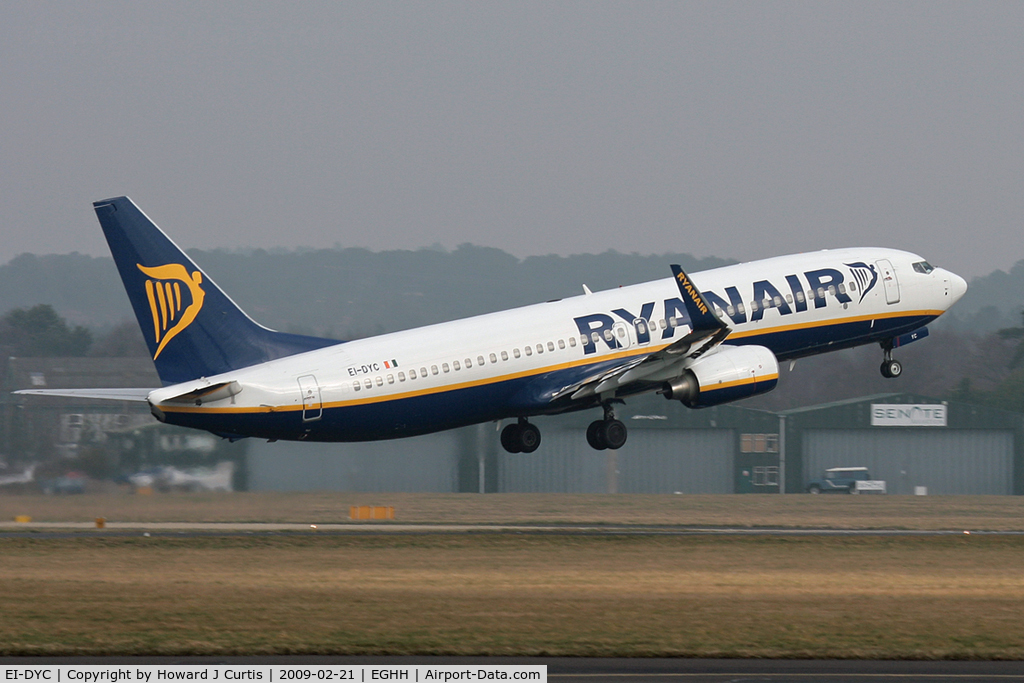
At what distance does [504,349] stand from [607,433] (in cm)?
635

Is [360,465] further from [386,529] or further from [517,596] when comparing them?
[517,596]

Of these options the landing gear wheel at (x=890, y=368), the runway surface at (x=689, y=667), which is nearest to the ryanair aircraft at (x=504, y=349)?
the landing gear wheel at (x=890, y=368)

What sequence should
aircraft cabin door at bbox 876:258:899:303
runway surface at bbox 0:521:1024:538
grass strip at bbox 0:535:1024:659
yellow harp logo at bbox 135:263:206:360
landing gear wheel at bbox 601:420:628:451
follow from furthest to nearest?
runway surface at bbox 0:521:1024:538
aircraft cabin door at bbox 876:258:899:303
landing gear wheel at bbox 601:420:628:451
yellow harp logo at bbox 135:263:206:360
grass strip at bbox 0:535:1024:659

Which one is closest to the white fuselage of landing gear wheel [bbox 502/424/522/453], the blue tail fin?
the blue tail fin

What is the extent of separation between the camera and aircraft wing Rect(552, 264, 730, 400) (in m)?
A: 45.0

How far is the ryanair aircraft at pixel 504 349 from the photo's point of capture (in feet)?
141

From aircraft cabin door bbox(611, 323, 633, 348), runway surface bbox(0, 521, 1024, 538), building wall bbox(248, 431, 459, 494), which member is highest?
aircraft cabin door bbox(611, 323, 633, 348)

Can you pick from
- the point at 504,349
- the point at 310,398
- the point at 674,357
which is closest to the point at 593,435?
the point at 674,357

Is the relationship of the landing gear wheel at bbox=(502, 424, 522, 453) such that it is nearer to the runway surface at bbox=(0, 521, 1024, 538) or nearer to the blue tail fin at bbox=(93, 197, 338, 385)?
the runway surface at bbox=(0, 521, 1024, 538)

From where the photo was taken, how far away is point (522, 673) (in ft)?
80.8

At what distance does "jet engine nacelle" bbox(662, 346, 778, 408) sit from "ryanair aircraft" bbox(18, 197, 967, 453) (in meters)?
0.05

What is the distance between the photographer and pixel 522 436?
166 feet

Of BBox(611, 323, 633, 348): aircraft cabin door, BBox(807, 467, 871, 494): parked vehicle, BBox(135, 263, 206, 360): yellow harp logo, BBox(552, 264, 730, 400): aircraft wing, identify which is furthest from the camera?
BBox(807, 467, 871, 494): parked vehicle

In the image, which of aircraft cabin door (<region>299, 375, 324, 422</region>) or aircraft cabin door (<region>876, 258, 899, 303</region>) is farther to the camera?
aircraft cabin door (<region>876, 258, 899, 303</region>)
